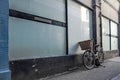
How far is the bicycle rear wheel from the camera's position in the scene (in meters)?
11.6

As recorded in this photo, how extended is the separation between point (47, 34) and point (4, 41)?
140 inches

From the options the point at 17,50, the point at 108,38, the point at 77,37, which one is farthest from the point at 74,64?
the point at 108,38

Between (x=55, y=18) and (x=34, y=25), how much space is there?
1731 millimetres

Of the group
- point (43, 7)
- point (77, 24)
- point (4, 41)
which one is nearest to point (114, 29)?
point (77, 24)

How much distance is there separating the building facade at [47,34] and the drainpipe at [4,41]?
246mm

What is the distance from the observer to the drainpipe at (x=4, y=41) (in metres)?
5.80

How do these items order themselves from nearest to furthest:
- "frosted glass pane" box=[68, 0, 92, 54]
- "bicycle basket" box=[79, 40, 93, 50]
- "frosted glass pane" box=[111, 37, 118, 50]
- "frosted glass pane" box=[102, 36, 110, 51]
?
"frosted glass pane" box=[68, 0, 92, 54] → "bicycle basket" box=[79, 40, 93, 50] → "frosted glass pane" box=[102, 36, 110, 51] → "frosted glass pane" box=[111, 37, 118, 50]

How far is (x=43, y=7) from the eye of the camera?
912 centimetres

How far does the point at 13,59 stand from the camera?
730 cm

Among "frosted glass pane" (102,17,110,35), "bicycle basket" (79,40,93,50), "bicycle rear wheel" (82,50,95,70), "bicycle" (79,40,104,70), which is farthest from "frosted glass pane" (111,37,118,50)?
"bicycle basket" (79,40,93,50)

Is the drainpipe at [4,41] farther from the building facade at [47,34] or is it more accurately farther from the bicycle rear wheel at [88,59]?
the bicycle rear wheel at [88,59]

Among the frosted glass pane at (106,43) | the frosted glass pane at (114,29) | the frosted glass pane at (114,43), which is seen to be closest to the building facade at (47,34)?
the frosted glass pane at (106,43)

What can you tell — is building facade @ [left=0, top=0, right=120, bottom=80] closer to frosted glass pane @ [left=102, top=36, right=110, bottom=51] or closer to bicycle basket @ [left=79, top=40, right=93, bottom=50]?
bicycle basket @ [left=79, top=40, right=93, bottom=50]

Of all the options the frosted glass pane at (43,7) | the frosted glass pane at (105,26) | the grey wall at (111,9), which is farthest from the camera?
the grey wall at (111,9)
